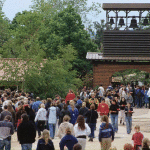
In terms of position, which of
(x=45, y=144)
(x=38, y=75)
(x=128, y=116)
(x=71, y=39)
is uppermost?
(x=71, y=39)

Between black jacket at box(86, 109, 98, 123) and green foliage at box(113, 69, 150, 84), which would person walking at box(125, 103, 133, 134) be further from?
green foliage at box(113, 69, 150, 84)

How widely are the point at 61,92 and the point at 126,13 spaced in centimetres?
1009

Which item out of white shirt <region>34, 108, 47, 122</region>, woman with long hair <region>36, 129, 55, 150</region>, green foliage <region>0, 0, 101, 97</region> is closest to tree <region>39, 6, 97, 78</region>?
green foliage <region>0, 0, 101, 97</region>

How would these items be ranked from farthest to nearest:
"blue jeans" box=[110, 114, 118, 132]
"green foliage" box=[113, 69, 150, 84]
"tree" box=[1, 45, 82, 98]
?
"green foliage" box=[113, 69, 150, 84] < "tree" box=[1, 45, 82, 98] < "blue jeans" box=[110, 114, 118, 132]

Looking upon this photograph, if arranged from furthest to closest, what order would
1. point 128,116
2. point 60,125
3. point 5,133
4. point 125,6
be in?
point 125,6, point 128,116, point 60,125, point 5,133

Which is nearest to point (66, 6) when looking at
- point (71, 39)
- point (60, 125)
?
point (71, 39)

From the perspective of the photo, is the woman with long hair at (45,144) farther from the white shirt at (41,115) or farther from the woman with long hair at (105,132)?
the white shirt at (41,115)

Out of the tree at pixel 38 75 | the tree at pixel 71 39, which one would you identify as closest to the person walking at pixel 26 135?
the tree at pixel 38 75

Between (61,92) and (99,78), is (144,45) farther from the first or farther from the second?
(61,92)

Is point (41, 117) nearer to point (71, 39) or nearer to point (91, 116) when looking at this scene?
point (91, 116)

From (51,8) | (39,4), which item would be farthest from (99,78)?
(39,4)

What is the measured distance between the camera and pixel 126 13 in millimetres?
36906

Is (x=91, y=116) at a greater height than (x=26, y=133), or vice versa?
(x=91, y=116)

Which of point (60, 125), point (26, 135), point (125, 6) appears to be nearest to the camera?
point (26, 135)
